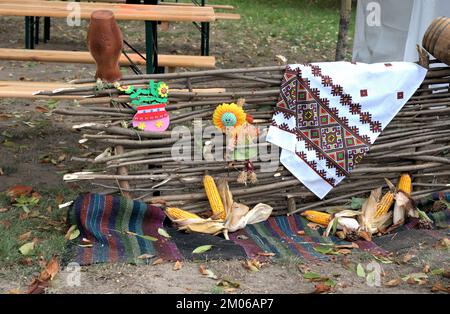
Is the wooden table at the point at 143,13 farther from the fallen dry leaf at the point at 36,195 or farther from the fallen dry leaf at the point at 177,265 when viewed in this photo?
the fallen dry leaf at the point at 177,265

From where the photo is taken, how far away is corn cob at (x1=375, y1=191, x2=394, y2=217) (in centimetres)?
441

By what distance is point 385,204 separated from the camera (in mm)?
4445

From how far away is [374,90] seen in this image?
14.3 ft

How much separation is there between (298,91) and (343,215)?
82cm

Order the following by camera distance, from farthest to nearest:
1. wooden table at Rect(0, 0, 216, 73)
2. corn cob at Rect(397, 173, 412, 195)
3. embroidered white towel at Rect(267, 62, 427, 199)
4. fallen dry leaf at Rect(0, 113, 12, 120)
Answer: fallen dry leaf at Rect(0, 113, 12, 120)
wooden table at Rect(0, 0, 216, 73)
corn cob at Rect(397, 173, 412, 195)
embroidered white towel at Rect(267, 62, 427, 199)

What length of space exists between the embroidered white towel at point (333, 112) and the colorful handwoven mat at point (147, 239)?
429mm

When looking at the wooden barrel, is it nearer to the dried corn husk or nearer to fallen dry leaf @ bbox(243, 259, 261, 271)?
the dried corn husk

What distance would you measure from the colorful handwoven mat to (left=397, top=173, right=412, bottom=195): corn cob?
1.90ft

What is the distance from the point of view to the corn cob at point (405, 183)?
15.0 feet

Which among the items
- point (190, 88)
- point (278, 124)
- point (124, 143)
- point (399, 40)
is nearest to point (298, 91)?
point (278, 124)

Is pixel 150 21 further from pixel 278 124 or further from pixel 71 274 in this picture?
pixel 71 274

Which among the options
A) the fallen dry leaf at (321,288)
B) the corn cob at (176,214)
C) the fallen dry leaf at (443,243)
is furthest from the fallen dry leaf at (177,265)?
the fallen dry leaf at (443,243)

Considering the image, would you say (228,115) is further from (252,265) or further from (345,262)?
(345,262)

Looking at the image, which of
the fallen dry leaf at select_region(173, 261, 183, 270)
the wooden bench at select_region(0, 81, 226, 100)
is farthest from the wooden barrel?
the fallen dry leaf at select_region(173, 261, 183, 270)
